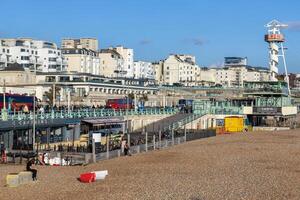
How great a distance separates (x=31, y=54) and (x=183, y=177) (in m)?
115

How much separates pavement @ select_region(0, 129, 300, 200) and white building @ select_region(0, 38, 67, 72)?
328 ft

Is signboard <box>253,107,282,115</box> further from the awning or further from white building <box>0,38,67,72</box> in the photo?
white building <box>0,38,67,72</box>

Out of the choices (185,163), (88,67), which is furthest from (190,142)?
(88,67)

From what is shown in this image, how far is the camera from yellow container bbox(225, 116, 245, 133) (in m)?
66.8

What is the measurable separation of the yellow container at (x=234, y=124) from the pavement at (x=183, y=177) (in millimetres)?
21597

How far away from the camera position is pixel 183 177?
29.5 meters

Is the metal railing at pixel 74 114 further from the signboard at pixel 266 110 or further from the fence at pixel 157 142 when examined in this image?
the signboard at pixel 266 110

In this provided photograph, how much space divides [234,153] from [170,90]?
3939 inches

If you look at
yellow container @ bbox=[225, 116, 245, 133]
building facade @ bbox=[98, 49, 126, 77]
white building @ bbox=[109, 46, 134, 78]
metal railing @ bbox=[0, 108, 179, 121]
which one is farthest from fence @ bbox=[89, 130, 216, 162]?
white building @ bbox=[109, 46, 134, 78]

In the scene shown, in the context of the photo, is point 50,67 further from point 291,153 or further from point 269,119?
point 291,153

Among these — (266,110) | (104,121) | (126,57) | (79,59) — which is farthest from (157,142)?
(126,57)

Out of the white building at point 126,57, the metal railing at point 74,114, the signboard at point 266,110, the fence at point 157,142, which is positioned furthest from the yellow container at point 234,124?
the white building at point 126,57

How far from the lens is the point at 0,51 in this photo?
137 m

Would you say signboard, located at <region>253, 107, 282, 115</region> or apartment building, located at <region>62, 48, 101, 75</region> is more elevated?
apartment building, located at <region>62, 48, 101, 75</region>
